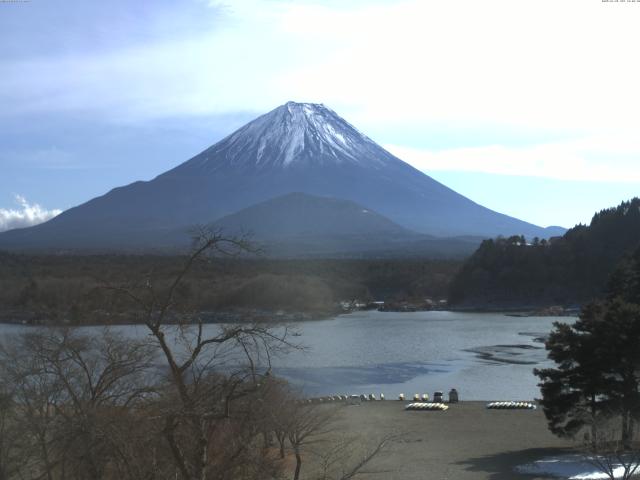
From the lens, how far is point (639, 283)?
27000 millimetres

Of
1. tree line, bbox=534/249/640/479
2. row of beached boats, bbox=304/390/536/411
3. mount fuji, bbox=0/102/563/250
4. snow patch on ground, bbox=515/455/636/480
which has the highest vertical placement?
mount fuji, bbox=0/102/563/250

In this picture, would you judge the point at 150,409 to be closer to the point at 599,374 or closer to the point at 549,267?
the point at 599,374

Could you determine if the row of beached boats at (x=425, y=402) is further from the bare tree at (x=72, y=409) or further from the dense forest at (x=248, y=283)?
the bare tree at (x=72, y=409)

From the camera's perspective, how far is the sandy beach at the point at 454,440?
448 inches

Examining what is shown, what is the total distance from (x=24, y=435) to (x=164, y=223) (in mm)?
99830

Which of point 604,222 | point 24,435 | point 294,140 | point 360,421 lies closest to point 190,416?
point 24,435

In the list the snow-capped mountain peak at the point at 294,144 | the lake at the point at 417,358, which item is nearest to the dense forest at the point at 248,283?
the lake at the point at 417,358

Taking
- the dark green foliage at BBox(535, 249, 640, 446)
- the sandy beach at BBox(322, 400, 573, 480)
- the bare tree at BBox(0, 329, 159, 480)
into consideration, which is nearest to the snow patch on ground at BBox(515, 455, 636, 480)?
the sandy beach at BBox(322, 400, 573, 480)

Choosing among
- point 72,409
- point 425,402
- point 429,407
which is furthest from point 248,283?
point 72,409

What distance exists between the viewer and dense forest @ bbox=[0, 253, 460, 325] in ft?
110

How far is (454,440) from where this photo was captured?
1399 cm

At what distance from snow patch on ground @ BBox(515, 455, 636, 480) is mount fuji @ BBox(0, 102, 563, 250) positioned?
95553mm

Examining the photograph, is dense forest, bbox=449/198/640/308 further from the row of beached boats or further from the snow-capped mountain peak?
the snow-capped mountain peak

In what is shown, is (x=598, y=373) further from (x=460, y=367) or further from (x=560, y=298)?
(x=560, y=298)
